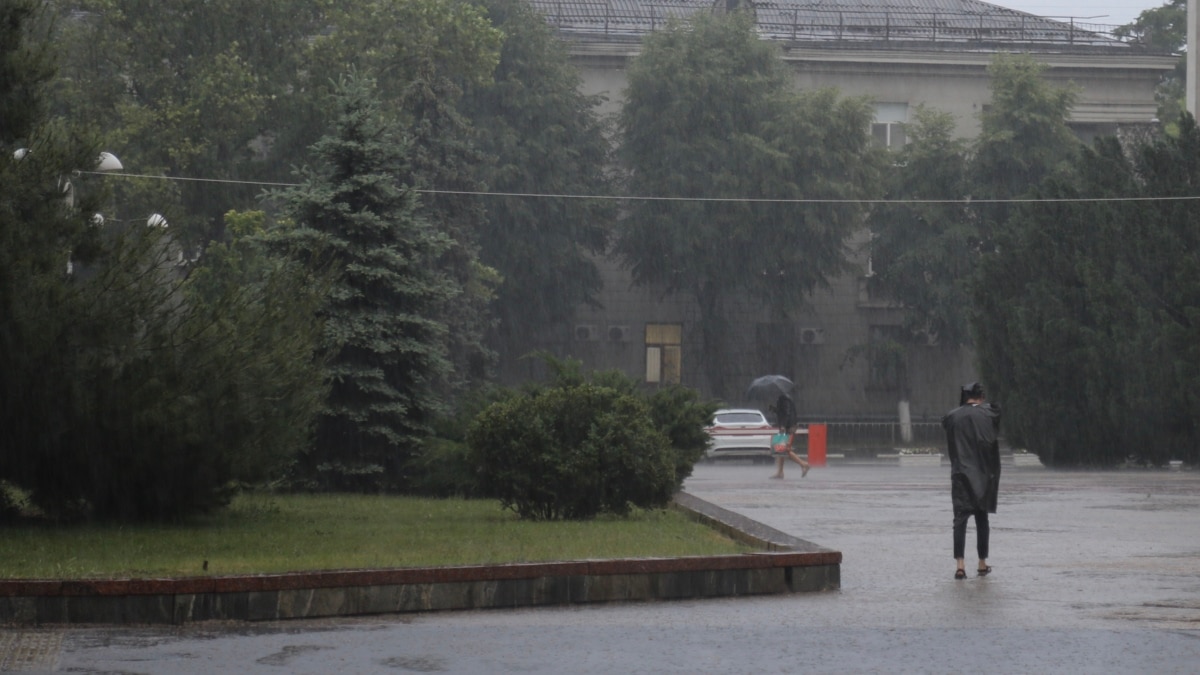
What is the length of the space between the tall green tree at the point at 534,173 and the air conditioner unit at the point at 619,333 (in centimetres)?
404

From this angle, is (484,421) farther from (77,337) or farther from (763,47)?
(763,47)

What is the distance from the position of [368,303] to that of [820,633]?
548 inches

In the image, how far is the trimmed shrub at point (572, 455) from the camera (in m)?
16.7

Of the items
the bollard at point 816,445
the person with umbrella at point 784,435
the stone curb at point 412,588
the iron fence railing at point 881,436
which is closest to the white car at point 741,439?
the bollard at point 816,445

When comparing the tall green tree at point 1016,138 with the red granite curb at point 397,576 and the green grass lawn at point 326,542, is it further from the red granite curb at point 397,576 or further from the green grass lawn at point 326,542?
the red granite curb at point 397,576

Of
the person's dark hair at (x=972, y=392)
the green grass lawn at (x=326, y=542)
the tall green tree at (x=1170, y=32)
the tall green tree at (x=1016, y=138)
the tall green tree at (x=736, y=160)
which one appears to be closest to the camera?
the green grass lawn at (x=326, y=542)

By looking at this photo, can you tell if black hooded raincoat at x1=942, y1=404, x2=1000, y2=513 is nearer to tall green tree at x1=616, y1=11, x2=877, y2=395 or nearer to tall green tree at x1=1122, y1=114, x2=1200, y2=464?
tall green tree at x1=1122, y1=114, x2=1200, y2=464

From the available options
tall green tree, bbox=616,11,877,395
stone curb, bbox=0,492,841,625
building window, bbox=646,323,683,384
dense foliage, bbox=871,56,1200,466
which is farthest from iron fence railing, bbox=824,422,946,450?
stone curb, bbox=0,492,841,625

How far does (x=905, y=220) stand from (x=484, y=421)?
132 ft

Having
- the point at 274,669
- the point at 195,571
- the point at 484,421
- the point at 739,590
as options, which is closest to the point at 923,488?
the point at 484,421

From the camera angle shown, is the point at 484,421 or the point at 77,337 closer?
the point at 77,337

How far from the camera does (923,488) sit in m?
27.9

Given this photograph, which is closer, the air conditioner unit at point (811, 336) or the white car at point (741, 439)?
the white car at point (741, 439)

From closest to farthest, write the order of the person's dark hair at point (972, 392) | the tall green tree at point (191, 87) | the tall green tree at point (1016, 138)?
the person's dark hair at point (972, 392)
the tall green tree at point (191, 87)
the tall green tree at point (1016, 138)
